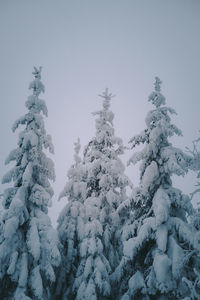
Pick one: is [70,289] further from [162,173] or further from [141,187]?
[162,173]

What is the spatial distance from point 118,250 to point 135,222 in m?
5.73

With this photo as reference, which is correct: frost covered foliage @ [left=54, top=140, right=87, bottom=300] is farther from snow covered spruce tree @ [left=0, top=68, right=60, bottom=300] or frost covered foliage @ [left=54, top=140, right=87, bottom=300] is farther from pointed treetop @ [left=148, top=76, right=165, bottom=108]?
pointed treetop @ [left=148, top=76, right=165, bottom=108]

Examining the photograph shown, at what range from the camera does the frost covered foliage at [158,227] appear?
9.86m

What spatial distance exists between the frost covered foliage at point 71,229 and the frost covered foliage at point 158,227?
460cm

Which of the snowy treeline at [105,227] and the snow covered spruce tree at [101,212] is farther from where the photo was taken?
the snow covered spruce tree at [101,212]

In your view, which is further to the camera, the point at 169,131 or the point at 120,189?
the point at 120,189

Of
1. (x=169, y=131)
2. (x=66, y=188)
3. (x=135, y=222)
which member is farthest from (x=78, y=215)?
(x=169, y=131)

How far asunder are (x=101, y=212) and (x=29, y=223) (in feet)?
19.0

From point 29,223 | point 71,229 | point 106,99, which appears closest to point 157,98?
point 106,99

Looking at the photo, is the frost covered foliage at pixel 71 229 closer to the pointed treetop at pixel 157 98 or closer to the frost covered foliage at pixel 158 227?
the frost covered foliage at pixel 158 227

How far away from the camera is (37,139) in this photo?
45.2 ft

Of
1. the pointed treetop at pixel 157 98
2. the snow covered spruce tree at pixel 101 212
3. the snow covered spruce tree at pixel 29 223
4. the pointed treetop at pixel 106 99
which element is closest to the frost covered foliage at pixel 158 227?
the pointed treetop at pixel 157 98

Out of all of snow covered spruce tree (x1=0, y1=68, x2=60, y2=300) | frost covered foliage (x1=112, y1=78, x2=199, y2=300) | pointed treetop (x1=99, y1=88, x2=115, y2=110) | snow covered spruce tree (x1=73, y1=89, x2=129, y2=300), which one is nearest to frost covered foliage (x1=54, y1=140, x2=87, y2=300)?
snow covered spruce tree (x1=73, y1=89, x2=129, y2=300)

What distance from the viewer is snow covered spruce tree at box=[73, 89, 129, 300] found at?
14.0 m
